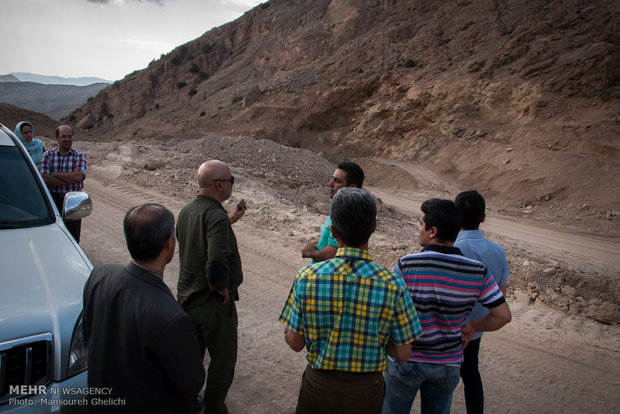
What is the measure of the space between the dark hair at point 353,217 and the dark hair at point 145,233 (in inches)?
32.7

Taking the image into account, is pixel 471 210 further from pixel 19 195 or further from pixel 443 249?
pixel 19 195

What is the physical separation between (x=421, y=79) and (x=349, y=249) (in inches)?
1110

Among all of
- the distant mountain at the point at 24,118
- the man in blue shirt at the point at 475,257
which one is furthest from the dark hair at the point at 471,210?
the distant mountain at the point at 24,118

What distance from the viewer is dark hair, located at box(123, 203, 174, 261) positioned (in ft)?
6.31

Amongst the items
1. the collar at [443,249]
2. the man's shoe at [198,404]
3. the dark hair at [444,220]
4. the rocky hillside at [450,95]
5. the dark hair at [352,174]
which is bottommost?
the man's shoe at [198,404]

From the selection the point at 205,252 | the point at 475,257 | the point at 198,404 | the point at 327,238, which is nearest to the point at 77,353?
the point at 205,252

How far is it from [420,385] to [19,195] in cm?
367

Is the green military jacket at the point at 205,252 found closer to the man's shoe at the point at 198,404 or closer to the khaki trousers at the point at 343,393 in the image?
the man's shoe at the point at 198,404

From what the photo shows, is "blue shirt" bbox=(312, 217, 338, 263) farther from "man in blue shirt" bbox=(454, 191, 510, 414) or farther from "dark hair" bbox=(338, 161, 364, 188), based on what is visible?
"man in blue shirt" bbox=(454, 191, 510, 414)

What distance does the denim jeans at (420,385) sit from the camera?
2.38 m

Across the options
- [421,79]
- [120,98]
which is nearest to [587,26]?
[421,79]

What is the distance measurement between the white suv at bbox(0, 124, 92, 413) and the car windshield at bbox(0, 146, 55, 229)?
8 centimetres

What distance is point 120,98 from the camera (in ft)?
177

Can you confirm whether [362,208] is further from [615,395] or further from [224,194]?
[615,395]
